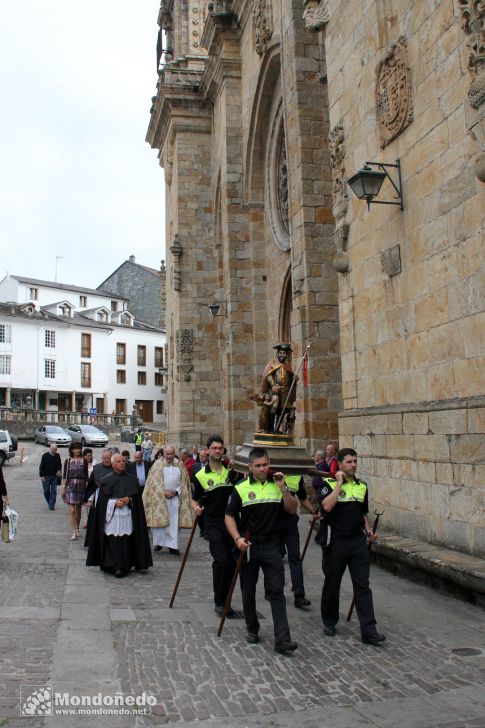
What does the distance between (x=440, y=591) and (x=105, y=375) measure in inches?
2168

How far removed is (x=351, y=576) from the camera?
5703mm

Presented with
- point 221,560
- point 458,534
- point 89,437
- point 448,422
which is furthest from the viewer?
point 89,437

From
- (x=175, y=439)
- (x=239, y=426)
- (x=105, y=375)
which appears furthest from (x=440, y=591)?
(x=105, y=375)

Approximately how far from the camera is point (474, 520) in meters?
6.84

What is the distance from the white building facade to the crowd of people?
4280 centimetres

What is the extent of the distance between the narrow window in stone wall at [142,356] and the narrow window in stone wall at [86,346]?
5488mm

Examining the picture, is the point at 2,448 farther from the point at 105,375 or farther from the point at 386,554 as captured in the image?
the point at 105,375

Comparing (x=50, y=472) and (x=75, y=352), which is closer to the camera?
(x=50, y=472)

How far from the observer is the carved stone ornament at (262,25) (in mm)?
17203

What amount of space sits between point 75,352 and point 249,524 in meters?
54.3

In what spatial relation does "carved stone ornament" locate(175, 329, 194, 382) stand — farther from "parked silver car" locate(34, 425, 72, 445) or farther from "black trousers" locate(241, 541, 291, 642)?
"black trousers" locate(241, 541, 291, 642)

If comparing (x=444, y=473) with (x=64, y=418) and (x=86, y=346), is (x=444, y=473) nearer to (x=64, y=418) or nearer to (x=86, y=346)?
(x=64, y=418)

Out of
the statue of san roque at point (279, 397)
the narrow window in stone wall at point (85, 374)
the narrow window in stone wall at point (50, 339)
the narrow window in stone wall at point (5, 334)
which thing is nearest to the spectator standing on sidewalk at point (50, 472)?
the statue of san roque at point (279, 397)

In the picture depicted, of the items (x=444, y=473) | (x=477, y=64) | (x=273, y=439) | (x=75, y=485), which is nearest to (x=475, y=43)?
(x=477, y=64)
